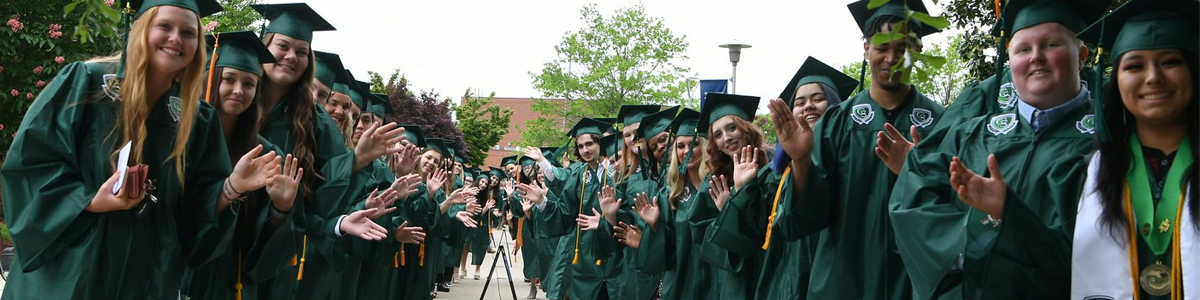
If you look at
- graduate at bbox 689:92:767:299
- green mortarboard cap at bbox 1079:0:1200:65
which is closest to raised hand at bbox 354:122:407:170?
graduate at bbox 689:92:767:299

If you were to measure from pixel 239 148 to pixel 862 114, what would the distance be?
9.64 ft

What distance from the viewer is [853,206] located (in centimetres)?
521

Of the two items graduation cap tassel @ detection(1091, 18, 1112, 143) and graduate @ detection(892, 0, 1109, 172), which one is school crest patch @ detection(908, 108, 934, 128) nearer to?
graduate @ detection(892, 0, 1109, 172)

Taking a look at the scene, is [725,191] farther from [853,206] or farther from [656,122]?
[656,122]

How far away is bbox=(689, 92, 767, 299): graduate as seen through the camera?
657 cm

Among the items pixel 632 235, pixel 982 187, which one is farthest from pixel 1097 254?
pixel 632 235

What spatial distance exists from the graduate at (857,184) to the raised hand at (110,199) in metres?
2.71

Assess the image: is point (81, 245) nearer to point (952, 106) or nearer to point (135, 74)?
point (135, 74)

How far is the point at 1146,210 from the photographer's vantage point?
131 inches

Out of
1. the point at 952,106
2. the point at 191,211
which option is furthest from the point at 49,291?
the point at 952,106

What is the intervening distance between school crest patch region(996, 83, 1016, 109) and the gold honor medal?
3.60 ft

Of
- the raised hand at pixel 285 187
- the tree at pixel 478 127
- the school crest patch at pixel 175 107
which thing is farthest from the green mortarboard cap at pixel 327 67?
the tree at pixel 478 127

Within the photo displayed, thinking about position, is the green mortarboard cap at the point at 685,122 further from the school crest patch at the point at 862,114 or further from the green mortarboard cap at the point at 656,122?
the school crest patch at the point at 862,114

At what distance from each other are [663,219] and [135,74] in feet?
16.2
